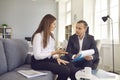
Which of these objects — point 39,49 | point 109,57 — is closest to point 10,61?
point 39,49

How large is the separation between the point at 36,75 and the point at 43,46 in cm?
48

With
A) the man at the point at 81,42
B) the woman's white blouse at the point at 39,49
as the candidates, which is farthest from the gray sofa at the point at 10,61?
the man at the point at 81,42

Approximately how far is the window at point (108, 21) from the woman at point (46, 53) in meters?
2.62

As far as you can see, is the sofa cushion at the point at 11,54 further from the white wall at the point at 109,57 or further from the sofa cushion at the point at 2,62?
the white wall at the point at 109,57

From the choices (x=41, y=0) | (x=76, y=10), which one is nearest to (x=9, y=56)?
(x=76, y=10)

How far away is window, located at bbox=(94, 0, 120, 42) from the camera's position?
4660 millimetres

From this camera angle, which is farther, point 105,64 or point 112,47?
point 105,64

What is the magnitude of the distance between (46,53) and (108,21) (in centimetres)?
314

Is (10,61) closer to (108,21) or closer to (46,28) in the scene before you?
(46,28)

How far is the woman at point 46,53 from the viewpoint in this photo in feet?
7.48

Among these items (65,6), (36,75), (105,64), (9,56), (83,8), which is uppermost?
(65,6)

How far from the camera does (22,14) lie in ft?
30.4

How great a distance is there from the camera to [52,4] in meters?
9.61

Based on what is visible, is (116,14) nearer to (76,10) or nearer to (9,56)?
(76,10)
